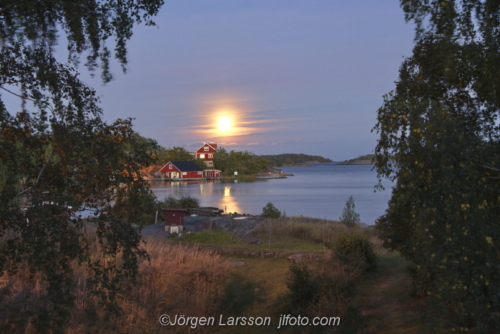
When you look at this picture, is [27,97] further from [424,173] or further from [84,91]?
[424,173]

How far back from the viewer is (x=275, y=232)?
18.8m

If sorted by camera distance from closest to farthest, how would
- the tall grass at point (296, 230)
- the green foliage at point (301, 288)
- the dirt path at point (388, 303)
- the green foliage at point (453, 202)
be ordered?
the green foliage at point (453, 202)
the dirt path at point (388, 303)
the green foliage at point (301, 288)
the tall grass at point (296, 230)

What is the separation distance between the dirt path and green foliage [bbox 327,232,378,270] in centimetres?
36

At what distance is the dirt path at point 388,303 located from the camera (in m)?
8.15

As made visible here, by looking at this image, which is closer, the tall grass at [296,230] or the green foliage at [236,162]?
the tall grass at [296,230]

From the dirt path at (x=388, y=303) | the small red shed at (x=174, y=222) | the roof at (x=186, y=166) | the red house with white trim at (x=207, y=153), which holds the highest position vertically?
the red house with white trim at (x=207, y=153)

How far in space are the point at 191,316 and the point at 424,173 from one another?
Result: 281 inches

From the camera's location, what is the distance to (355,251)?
38.4 feet

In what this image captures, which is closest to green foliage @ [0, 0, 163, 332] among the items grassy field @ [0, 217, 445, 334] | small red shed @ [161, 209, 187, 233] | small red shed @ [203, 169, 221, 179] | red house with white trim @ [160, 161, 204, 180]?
grassy field @ [0, 217, 445, 334]

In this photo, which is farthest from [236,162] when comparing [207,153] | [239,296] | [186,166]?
[239,296]

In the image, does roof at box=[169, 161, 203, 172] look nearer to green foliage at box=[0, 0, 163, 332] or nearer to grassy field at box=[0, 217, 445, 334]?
grassy field at box=[0, 217, 445, 334]

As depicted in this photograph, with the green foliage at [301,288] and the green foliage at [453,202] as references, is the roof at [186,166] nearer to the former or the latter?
the green foliage at [301,288]

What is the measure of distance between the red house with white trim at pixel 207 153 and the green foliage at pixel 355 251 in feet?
299

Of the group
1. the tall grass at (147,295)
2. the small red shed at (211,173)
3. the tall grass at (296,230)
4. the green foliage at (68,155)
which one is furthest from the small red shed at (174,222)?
the small red shed at (211,173)
